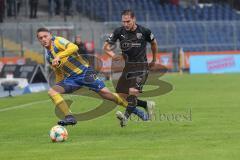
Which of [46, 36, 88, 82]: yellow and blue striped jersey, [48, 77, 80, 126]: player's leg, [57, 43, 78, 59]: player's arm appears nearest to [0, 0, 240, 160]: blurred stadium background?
[48, 77, 80, 126]: player's leg

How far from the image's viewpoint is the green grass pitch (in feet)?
34.9

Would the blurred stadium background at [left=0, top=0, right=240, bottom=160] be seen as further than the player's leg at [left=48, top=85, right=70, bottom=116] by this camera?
No

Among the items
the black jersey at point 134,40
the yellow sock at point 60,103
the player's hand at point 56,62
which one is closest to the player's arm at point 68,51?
the player's hand at point 56,62

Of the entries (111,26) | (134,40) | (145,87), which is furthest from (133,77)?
(111,26)

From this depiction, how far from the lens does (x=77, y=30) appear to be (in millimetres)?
41000

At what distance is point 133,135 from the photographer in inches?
517

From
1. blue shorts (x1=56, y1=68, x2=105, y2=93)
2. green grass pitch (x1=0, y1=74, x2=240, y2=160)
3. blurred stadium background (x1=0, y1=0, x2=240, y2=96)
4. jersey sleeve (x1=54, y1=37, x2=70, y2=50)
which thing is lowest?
blurred stadium background (x1=0, y1=0, x2=240, y2=96)

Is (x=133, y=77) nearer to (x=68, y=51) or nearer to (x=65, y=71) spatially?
(x=65, y=71)

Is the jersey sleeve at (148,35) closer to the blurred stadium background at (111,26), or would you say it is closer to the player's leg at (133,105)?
the player's leg at (133,105)

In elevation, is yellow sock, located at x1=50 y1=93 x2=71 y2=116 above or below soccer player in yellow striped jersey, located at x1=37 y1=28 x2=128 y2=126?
below

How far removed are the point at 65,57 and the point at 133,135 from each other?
1822mm

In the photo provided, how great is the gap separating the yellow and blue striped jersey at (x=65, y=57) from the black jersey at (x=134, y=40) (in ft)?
4.62

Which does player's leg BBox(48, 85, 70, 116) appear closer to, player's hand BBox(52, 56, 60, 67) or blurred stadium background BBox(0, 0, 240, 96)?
player's hand BBox(52, 56, 60, 67)

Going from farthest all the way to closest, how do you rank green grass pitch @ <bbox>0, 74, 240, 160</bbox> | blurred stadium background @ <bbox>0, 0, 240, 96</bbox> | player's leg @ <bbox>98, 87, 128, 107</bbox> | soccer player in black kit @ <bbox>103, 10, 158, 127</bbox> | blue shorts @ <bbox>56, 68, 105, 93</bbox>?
blurred stadium background @ <bbox>0, 0, 240, 96</bbox> → soccer player in black kit @ <bbox>103, 10, 158, 127</bbox> → player's leg @ <bbox>98, 87, 128, 107</bbox> → blue shorts @ <bbox>56, 68, 105, 93</bbox> → green grass pitch @ <bbox>0, 74, 240, 160</bbox>
